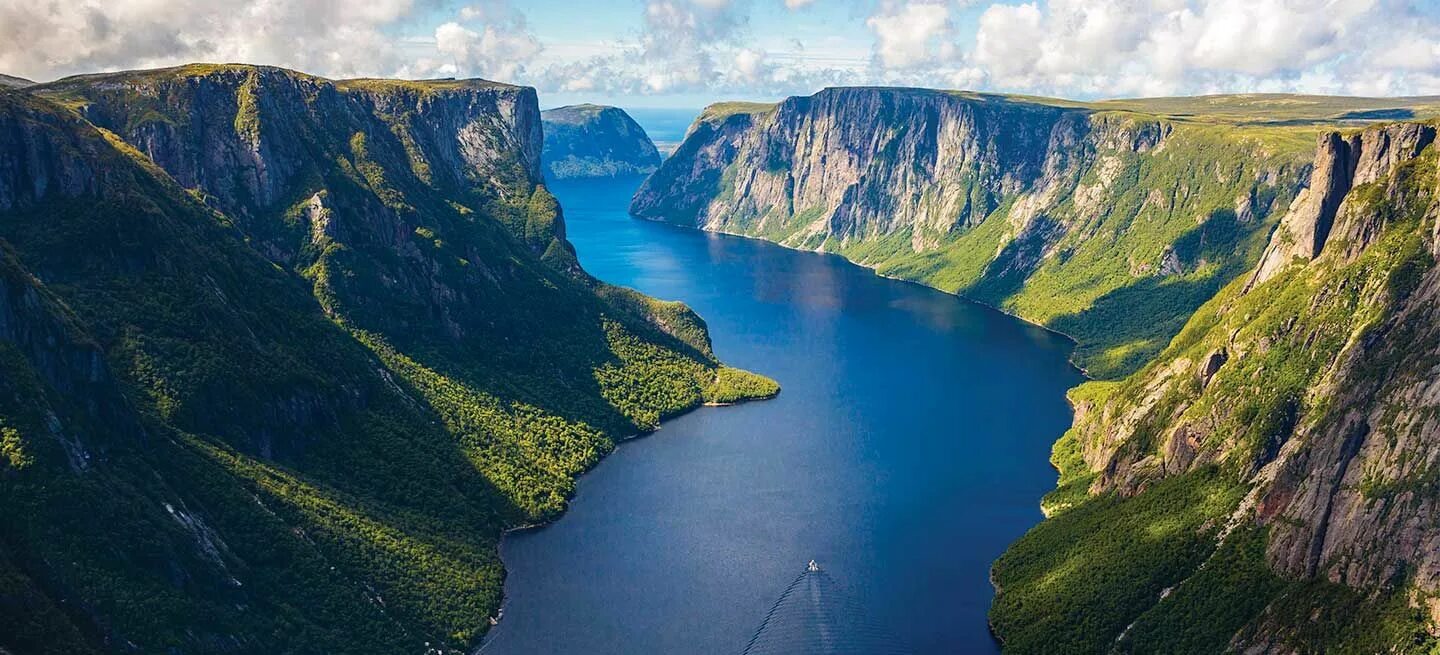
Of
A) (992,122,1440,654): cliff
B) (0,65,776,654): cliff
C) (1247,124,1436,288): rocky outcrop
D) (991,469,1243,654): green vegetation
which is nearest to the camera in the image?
(0,65,776,654): cliff

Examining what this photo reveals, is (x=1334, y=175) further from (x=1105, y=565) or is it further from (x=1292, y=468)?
(x=1105, y=565)

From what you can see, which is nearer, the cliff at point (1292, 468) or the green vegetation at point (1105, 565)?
the cliff at point (1292, 468)

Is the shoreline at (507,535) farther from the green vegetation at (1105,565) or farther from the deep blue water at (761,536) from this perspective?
the green vegetation at (1105,565)

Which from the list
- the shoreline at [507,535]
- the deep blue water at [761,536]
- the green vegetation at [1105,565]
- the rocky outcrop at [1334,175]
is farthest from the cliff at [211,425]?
the rocky outcrop at [1334,175]

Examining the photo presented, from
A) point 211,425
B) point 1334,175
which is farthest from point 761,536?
point 1334,175

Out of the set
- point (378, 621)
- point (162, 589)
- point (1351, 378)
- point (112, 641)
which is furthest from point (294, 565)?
point (1351, 378)

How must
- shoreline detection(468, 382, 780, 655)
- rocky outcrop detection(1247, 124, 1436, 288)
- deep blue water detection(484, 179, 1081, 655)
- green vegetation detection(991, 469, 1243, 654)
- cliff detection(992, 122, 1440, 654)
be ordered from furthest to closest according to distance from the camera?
rocky outcrop detection(1247, 124, 1436, 288)
deep blue water detection(484, 179, 1081, 655)
shoreline detection(468, 382, 780, 655)
green vegetation detection(991, 469, 1243, 654)
cliff detection(992, 122, 1440, 654)

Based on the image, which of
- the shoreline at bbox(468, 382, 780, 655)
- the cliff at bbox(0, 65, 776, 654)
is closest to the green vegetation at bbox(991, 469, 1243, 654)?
the shoreline at bbox(468, 382, 780, 655)

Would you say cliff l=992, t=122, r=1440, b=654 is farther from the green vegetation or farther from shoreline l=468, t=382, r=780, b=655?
shoreline l=468, t=382, r=780, b=655
